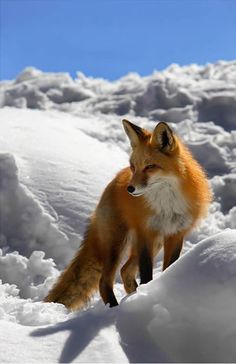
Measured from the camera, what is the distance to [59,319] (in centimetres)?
342

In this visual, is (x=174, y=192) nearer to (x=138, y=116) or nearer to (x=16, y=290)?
(x=16, y=290)

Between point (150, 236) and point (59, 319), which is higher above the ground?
point (150, 236)

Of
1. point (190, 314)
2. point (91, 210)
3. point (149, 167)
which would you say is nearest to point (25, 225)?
point (91, 210)

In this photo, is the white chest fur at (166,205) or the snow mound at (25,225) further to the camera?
the snow mound at (25,225)

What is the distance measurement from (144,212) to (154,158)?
0.38 metres

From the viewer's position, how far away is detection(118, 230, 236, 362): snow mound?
259 centimetres

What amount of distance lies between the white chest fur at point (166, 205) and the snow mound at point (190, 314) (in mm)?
1056

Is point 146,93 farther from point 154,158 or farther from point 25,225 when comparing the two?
point 154,158

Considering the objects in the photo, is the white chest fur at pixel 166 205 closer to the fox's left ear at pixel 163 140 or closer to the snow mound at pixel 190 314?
the fox's left ear at pixel 163 140

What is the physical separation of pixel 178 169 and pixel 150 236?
51cm

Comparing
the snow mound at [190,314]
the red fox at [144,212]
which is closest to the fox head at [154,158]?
the red fox at [144,212]

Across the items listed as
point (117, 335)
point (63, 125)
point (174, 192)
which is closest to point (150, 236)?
point (174, 192)

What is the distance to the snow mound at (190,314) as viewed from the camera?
8.50 ft

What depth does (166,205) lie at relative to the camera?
388 cm
